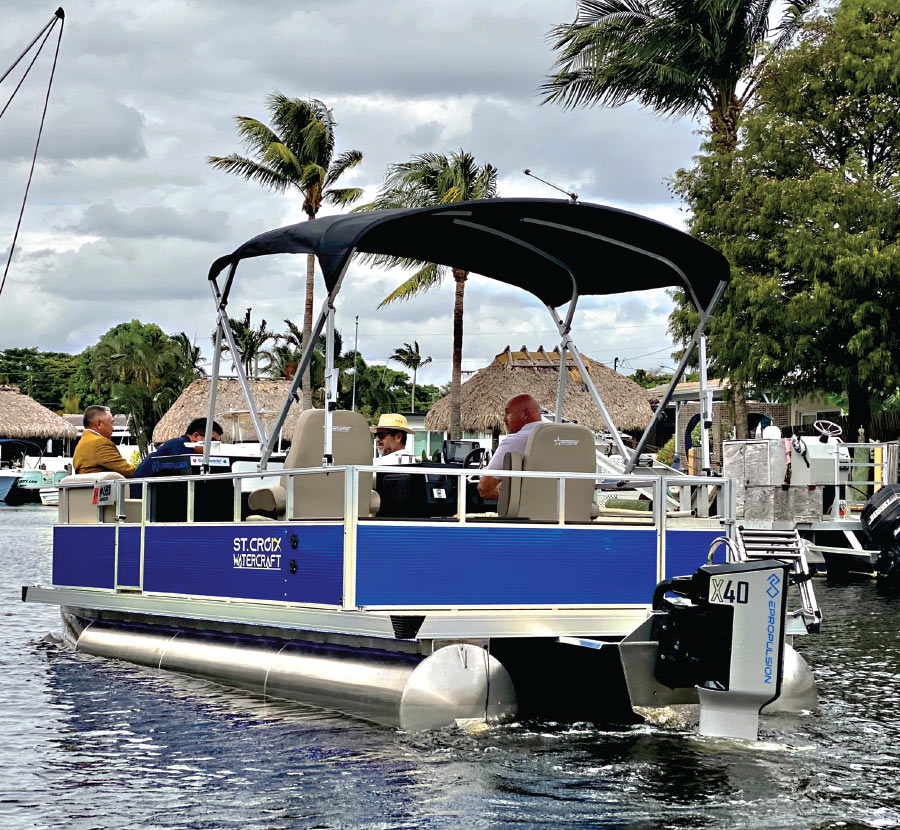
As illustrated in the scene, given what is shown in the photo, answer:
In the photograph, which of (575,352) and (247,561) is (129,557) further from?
(575,352)

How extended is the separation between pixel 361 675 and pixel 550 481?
1.89 meters

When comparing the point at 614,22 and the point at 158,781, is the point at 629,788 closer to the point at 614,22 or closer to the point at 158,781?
the point at 158,781

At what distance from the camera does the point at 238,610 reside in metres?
9.03

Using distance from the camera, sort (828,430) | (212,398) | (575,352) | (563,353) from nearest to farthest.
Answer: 1. (212,398)
2. (575,352)
3. (563,353)
4. (828,430)

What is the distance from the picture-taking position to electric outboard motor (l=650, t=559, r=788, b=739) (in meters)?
7.43

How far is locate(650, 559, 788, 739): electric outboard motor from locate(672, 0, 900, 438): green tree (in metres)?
16.7

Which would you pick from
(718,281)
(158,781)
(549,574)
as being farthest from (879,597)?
(158,781)

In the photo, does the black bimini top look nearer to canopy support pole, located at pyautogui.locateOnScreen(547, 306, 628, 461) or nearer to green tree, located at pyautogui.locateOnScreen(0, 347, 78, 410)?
canopy support pole, located at pyautogui.locateOnScreen(547, 306, 628, 461)

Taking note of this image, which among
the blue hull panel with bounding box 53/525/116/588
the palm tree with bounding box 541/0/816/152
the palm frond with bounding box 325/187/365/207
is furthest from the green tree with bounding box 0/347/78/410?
the blue hull panel with bounding box 53/525/116/588

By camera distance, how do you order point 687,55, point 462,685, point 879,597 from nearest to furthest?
point 462,685
point 879,597
point 687,55

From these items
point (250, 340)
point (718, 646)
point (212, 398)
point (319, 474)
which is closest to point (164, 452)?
point (212, 398)

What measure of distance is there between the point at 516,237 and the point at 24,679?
5622mm

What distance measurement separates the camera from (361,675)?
820cm

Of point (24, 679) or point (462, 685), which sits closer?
point (462, 685)
